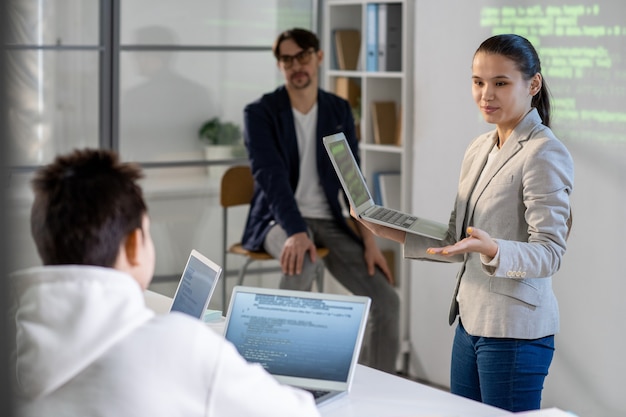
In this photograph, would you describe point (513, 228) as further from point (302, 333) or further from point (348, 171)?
point (302, 333)

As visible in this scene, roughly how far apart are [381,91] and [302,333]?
2852 mm

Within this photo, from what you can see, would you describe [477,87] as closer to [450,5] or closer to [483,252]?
[483,252]

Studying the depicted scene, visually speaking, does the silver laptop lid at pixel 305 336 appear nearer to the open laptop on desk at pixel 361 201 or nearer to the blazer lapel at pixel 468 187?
the open laptop on desk at pixel 361 201

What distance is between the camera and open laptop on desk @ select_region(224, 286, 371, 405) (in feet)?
6.77

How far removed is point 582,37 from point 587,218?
2.22ft

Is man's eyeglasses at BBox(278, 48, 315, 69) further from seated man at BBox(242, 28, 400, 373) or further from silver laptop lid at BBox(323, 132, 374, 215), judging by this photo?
silver laptop lid at BBox(323, 132, 374, 215)

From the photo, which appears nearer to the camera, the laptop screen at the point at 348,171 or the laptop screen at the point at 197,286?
the laptop screen at the point at 197,286

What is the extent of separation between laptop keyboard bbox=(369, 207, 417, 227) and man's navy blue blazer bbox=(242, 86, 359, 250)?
4.24 ft

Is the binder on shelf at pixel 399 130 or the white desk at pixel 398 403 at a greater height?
the binder on shelf at pixel 399 130

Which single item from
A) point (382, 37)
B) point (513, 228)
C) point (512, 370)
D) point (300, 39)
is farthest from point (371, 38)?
point (512, 370)

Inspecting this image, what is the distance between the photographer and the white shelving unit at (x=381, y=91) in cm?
451

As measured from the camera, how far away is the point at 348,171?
251cm

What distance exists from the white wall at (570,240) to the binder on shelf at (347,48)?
0.60m

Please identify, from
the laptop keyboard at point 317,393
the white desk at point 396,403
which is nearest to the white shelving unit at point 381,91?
the white desk at point 396,403
